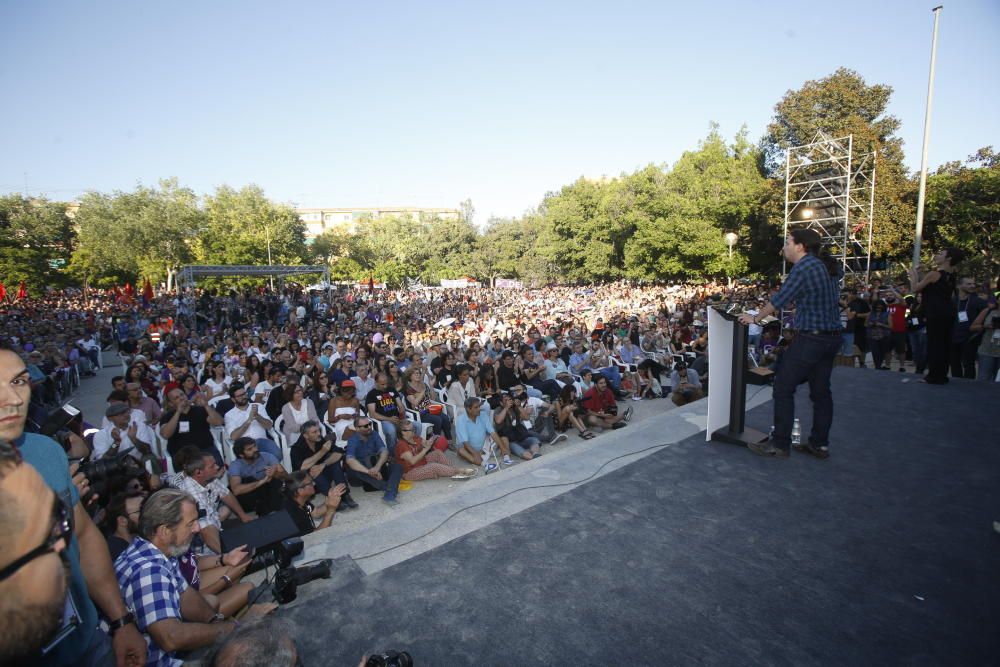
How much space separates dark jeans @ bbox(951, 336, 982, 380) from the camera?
663cm

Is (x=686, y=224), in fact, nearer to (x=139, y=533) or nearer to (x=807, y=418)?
(x=807, y=418)

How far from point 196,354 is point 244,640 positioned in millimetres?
10641

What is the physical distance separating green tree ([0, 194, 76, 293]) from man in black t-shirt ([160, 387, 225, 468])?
41.7 metres

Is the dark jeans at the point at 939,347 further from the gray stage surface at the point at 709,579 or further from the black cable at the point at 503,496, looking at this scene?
the black cable at the point at 503,496

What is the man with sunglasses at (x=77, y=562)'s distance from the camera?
1297 mm

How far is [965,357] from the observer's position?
700cm

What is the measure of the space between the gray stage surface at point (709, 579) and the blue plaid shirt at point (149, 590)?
0.48m

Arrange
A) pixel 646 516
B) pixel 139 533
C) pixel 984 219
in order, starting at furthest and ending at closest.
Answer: pixel 984 219 < pixel 646 516 < pixel 139 533

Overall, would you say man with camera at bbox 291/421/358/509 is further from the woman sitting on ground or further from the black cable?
the black cable

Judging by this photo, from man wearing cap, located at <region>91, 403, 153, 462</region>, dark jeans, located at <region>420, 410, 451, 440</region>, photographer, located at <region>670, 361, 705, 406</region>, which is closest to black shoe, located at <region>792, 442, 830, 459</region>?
dark jeans, located at <region>420, 410, 451, 440</region>

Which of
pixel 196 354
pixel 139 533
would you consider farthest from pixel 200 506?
pixel 196 354

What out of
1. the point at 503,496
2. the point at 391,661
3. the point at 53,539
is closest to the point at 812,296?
the point at 503,496

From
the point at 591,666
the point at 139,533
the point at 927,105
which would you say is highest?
the point at 927,105

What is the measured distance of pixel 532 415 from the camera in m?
6.93
